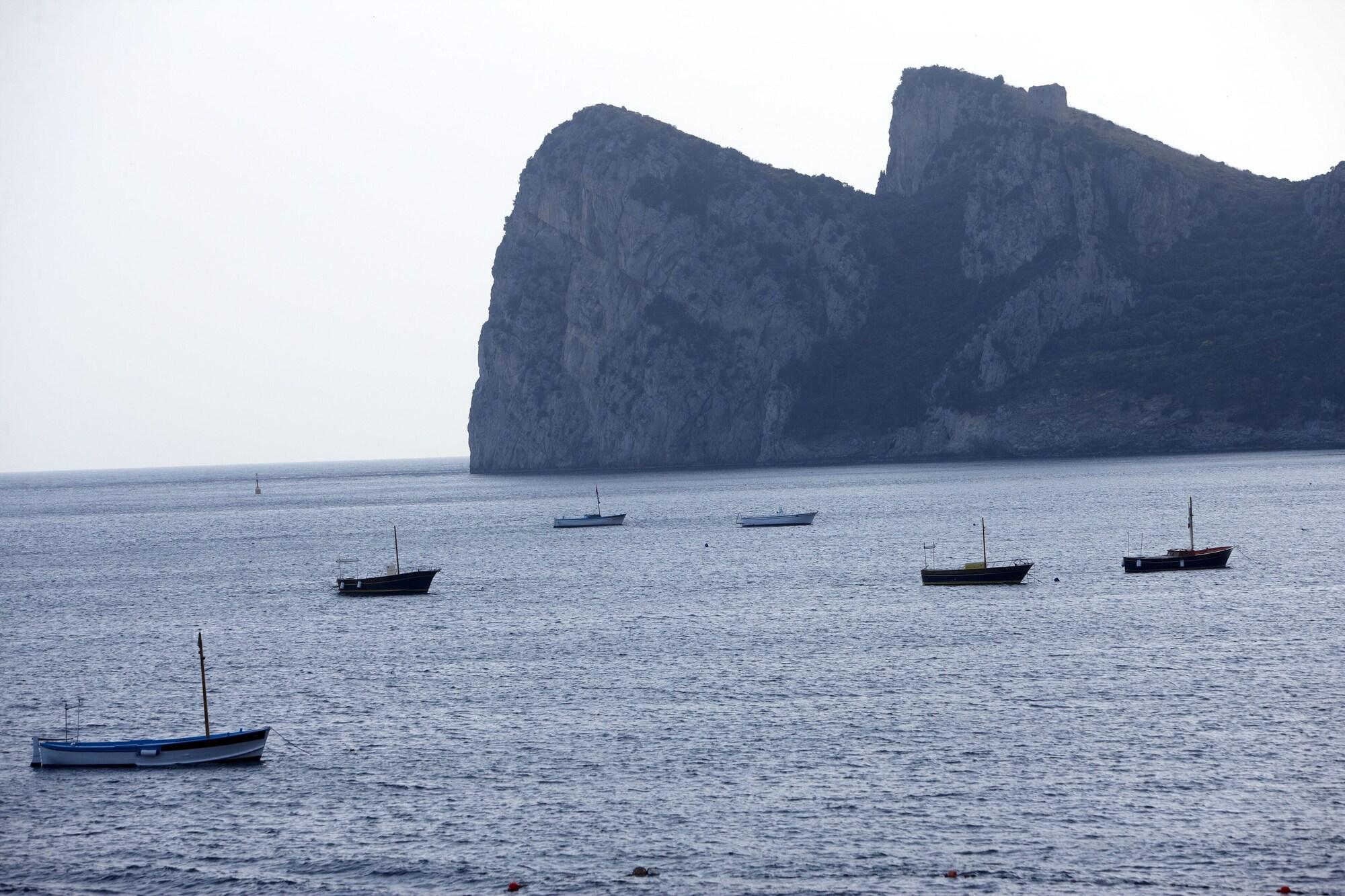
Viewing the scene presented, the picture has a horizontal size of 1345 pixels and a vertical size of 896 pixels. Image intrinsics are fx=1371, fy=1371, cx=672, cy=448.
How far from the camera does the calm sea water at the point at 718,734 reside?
4219 centimetres

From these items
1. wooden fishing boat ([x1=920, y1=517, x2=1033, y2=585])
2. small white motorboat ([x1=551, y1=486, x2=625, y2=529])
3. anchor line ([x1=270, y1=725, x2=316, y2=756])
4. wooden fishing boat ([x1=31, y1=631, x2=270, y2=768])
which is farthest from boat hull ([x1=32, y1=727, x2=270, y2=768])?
small white motorboat ([x1=551, y1=486, x2=625, y2=529])

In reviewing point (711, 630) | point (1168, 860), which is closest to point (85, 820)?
point (1168, 860)

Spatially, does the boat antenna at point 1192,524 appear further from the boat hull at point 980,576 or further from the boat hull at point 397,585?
the boat hull at point 397,585

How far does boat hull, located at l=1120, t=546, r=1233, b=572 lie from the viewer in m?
105

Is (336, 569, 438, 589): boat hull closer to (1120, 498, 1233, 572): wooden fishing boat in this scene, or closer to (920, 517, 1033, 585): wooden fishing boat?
(920, 517, 1033, 585): wooden fishing boat

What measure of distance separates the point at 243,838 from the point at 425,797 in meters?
6.56

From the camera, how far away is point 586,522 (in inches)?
7111

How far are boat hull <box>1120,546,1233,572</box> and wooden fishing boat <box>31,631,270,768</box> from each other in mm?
71793

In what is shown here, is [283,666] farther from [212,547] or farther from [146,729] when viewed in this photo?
[212,547]

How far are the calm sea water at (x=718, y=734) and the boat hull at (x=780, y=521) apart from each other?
4798 cm

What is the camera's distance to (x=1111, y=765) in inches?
1953

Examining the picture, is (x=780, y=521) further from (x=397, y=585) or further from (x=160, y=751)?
(x=160, y=751)

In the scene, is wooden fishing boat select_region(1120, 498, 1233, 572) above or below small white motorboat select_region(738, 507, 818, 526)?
below

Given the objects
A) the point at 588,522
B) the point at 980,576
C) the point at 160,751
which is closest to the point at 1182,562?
the point at 980,576
